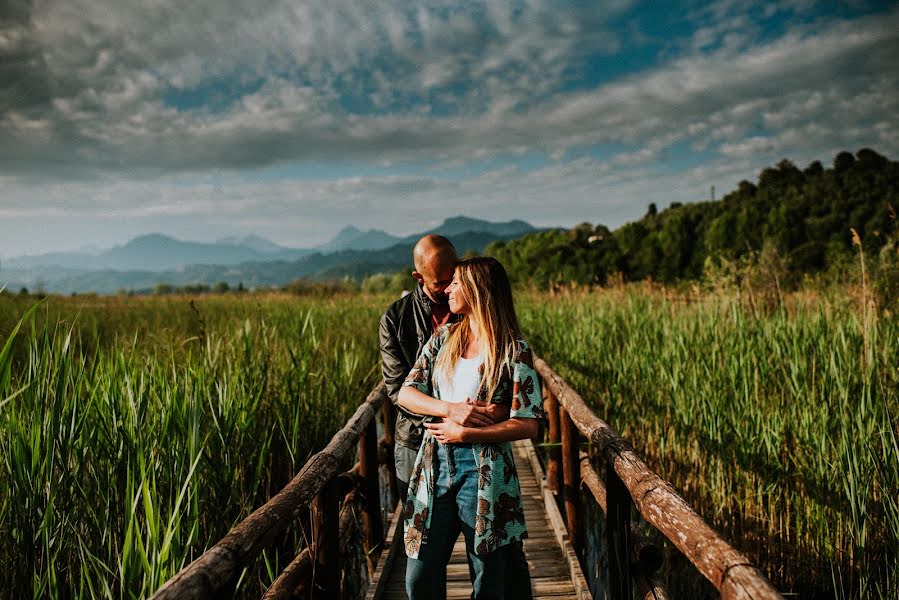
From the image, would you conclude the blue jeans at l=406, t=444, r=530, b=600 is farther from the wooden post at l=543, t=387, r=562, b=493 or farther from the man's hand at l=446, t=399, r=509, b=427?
the wooden post at l=543, t=387, r=562, b=493

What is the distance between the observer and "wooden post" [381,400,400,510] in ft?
12.5

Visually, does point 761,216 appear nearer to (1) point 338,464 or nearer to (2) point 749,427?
(2) point 749,427

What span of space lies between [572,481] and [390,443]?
154 cm

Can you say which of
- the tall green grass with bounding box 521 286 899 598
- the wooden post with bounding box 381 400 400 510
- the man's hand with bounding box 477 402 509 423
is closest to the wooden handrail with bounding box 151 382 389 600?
the man's hand with bounding box 477 402 509 423

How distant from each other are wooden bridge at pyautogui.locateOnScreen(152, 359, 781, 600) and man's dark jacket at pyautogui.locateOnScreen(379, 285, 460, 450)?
0.26 metres

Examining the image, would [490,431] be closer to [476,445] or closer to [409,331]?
[476,445]

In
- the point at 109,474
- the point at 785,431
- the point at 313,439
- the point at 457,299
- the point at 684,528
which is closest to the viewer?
the point at 684,528

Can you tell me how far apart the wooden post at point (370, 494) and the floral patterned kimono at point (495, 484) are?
123 cm

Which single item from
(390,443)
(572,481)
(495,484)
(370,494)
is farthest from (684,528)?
(390,443)

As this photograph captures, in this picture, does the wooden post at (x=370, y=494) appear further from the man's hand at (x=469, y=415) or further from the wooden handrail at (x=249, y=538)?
the man's hand at (x=469, y=415)

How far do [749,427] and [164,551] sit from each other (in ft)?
9.72

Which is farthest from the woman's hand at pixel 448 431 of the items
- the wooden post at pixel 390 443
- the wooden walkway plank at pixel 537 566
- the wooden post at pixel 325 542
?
the wooden post at pixel 390 443

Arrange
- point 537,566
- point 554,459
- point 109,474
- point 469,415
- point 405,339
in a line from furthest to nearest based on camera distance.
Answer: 1. point 554,459
2. point 537,566
3. point 405,339
4. point 109,474
5. point 469,415

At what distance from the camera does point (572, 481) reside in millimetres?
2965
